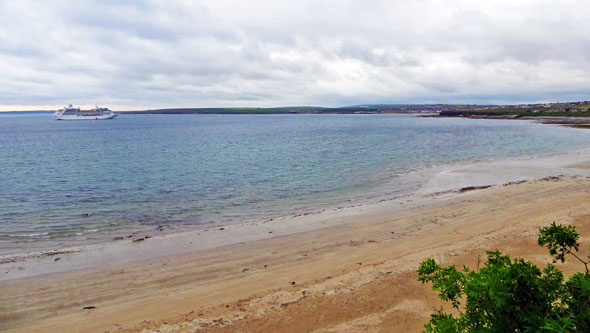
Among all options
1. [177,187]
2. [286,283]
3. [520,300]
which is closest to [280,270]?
[286,283]

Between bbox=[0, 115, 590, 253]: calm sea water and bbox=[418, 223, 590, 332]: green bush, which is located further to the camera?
bbox=[0, 115, 590, 253]: calm sea water

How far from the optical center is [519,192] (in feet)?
75.7

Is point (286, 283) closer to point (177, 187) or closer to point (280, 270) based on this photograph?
point (280, 270)

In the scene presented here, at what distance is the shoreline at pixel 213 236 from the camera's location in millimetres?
13703

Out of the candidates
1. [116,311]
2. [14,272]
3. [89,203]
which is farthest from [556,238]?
[89,203]

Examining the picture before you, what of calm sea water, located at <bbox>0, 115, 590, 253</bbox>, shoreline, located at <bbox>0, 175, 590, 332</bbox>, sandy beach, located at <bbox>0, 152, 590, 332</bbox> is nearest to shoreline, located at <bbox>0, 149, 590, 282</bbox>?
sandy beach, located at <bbox>0, 152, 590, 332</bbox>

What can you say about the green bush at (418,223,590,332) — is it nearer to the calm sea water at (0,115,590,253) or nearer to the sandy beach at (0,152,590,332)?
the sandy beach at (0,152,590,332)

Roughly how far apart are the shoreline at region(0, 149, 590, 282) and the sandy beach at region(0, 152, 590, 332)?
3.1 inches

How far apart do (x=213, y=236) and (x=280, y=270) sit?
208 inches

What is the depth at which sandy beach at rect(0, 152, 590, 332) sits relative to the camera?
9.38 meters

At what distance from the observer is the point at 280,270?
12.4m

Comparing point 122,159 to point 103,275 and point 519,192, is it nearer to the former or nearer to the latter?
point 103,275

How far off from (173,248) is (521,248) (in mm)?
13159

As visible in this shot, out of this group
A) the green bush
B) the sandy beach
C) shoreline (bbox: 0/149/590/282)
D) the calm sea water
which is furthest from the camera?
the calm sea water
